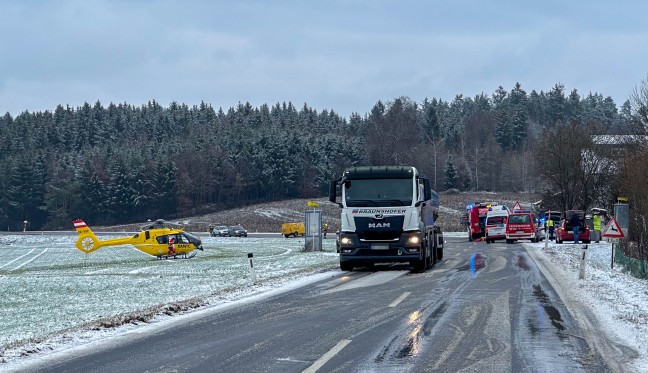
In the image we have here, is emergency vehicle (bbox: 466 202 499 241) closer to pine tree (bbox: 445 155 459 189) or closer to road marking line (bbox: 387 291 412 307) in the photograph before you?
road marking line (bbox: 387 291 412 307)

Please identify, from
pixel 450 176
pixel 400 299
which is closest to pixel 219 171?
pixel 450 176

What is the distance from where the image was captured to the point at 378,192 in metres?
25.0

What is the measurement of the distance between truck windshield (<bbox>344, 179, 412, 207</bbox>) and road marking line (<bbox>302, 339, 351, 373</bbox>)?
44.5 feet

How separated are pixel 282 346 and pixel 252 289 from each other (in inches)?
367

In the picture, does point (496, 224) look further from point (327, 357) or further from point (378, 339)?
point (327, 357)

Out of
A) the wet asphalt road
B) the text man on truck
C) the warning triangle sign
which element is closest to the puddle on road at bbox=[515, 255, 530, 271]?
the warning triangle sign

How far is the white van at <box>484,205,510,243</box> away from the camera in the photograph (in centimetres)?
5591

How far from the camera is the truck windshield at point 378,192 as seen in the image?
24.9 meters

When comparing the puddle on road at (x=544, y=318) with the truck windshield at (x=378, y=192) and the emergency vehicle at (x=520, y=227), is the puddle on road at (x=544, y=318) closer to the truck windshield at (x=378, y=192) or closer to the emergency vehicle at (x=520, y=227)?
the truck windshield at (x=378, y=192)

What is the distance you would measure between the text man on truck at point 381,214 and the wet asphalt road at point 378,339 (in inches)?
244

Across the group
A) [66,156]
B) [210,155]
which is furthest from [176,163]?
[66,156]

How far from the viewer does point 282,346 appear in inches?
438

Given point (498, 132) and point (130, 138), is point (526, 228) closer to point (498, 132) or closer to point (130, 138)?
point (498, 132)

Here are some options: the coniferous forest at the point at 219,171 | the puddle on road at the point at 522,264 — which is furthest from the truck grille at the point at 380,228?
the coniferous forest at the point at 219,171
